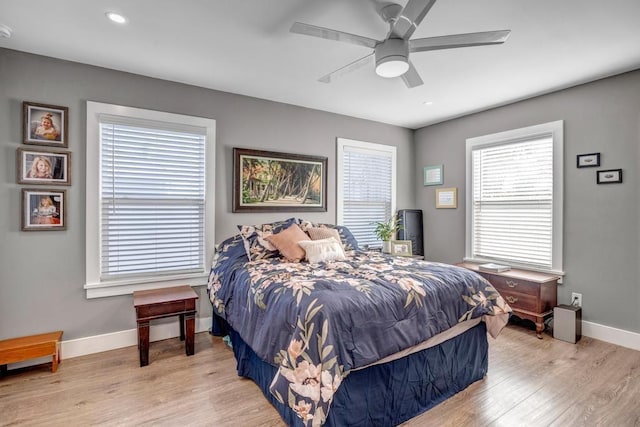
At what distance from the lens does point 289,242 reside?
10.0 ft

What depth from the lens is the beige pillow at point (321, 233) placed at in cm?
334

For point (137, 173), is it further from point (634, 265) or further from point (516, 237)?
point (634, 265)

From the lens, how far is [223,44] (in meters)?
2.50

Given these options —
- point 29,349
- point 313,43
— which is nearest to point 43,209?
point 29,349

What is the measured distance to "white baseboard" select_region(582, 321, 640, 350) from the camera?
2943 millimetres

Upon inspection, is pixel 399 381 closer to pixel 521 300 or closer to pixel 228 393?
pixel 228 393

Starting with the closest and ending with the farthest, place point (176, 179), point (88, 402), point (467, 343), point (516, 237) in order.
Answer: point (88, 402), point (467, 343), point (176, 179), point (516, 237)

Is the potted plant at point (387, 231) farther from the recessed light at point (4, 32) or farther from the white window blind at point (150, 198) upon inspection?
the recessed light at point (4, 32)

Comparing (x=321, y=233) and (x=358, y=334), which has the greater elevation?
(x=321, y=233)

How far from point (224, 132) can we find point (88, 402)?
8.47 feet

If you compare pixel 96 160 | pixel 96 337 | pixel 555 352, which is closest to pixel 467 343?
pixel 555 352

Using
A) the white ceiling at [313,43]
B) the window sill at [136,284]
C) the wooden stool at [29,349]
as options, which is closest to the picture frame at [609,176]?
the white ceiling at [313,43]

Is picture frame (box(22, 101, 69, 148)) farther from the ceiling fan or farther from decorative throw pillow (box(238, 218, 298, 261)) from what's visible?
the ceiling fan

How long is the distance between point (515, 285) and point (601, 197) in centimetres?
118
